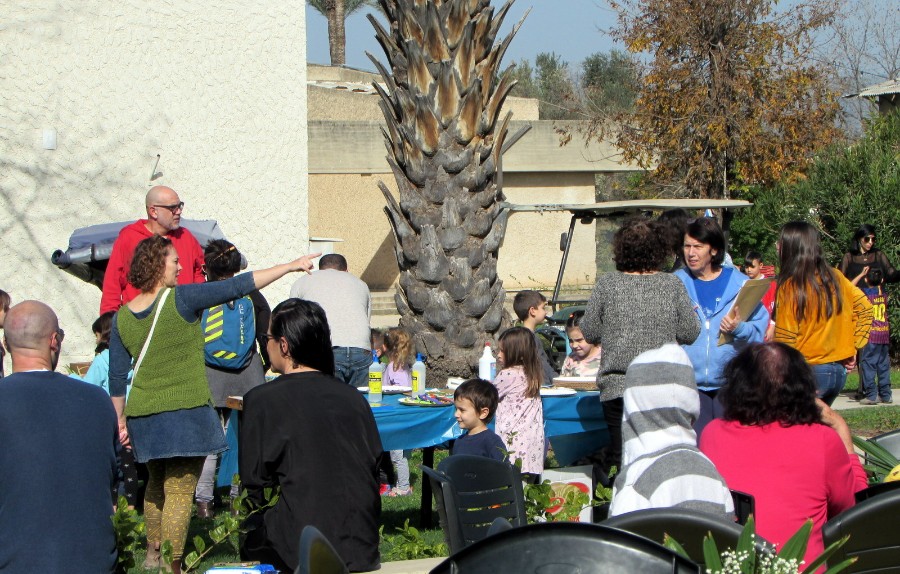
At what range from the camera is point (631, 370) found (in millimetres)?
4246

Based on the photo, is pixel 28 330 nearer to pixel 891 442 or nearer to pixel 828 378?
pixel 891 442

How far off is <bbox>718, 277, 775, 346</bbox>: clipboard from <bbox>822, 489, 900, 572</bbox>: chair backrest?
8.83 ft

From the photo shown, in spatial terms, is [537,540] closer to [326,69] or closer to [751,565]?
[751,565]

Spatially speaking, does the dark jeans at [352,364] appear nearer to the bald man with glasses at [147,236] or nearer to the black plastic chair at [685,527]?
the bald man with glasses at [147,236]

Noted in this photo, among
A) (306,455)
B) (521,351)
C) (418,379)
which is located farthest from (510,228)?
(306,455)

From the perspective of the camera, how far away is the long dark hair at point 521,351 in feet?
24.7

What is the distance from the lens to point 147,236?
7.26 metres

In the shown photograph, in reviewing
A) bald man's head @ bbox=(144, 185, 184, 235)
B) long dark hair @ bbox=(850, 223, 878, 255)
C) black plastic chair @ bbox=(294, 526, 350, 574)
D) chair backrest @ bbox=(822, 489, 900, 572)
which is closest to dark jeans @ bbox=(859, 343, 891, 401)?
long dark hair @ bbox=(850, 223, 878, 255)

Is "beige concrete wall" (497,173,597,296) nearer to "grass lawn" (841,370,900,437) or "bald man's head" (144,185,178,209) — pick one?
"grass lawn" (841,370,900,437)

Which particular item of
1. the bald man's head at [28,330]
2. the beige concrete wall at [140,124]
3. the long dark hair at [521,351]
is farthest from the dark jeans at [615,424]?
the beige concrete wall at [140,124]

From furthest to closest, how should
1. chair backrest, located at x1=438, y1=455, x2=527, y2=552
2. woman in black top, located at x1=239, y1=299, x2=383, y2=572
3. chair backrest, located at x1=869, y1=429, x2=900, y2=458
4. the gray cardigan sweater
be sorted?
1. the gray cardigan sweater
2. chair backrest, located at x1=869, y1=429, x2=900, y2=458
3. chair backrest, located at x1=438, y1=455, x2=527, y2=552
4. woman in black top, located at x1=239, y1=299, x2=383, y2=572

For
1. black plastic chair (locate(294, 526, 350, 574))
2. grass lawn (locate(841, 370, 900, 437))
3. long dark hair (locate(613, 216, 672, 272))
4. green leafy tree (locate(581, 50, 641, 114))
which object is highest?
green leafy tree (locate(581, 50, 641, 114))

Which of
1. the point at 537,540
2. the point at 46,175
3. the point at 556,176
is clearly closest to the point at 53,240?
the point at 46,175

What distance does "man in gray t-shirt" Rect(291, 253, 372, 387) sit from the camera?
27.3 ft
